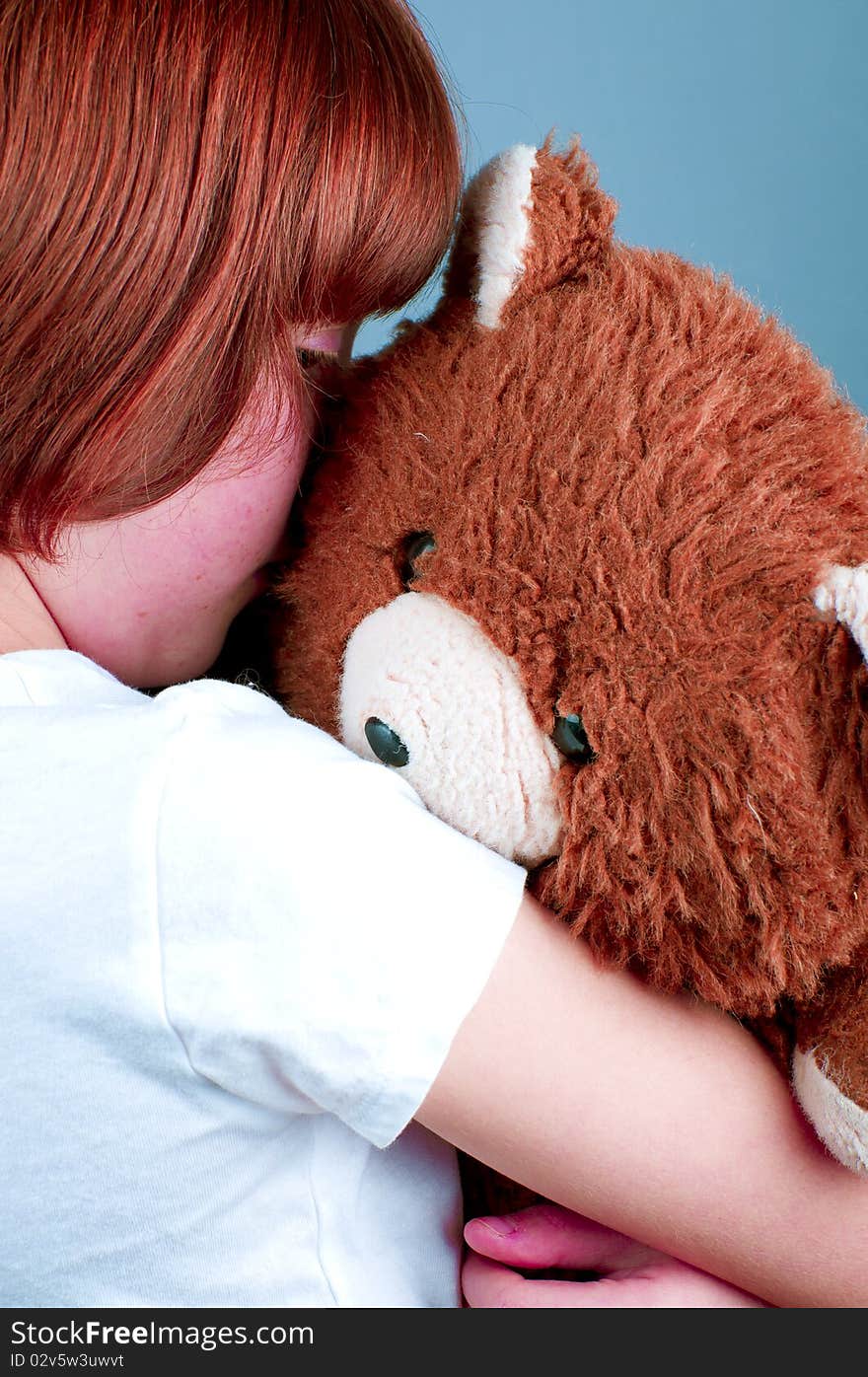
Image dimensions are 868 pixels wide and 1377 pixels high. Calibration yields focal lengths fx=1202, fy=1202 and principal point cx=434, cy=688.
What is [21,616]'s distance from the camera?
0.67 meters

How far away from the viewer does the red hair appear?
0.57 meters

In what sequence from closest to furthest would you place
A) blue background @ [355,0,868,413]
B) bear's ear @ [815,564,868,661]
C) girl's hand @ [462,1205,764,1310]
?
bear's ear @ [815,564,868,661]
girl's hand @ [462,1205,764,1310]
blue background @ [355,0,868,413]

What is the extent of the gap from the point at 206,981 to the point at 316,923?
0.18 ft

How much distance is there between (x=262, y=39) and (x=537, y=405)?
0.79 ft

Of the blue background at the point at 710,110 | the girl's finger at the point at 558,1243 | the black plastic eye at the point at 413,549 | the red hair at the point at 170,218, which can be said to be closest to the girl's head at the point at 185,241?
the red hair at the point at 170,218

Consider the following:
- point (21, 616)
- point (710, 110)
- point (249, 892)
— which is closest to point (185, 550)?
point (21, 616)

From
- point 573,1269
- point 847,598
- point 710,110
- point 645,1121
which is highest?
point 710,110

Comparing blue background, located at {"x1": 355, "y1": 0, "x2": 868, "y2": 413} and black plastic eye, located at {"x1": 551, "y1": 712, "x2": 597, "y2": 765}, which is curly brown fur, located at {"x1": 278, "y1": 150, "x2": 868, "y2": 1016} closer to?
black plastic eye, located at {"x1": 551, "y1": 712, "x2": 597, "y2": 765}

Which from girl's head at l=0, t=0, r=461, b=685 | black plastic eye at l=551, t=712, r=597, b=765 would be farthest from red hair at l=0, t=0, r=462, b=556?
black plastic eye at l=551, t=712, r=597, b=765

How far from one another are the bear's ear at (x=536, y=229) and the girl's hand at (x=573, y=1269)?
1.49ft

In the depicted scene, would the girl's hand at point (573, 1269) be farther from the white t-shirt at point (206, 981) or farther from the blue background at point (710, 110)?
the blue background at point (710, 110)

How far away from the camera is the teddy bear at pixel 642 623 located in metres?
0.49

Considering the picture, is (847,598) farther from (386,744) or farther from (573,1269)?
(573,1269)
